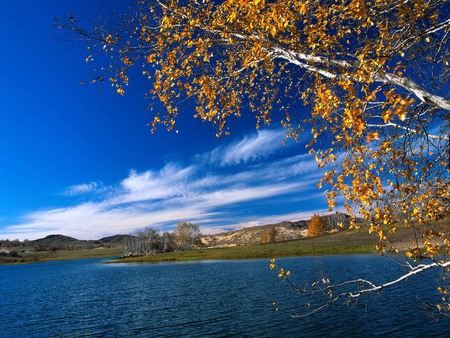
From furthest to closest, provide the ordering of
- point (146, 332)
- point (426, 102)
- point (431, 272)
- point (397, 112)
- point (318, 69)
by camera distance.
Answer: point (431, 272) → point (146, 332) → point (318, 69) → point (426, 102) → point (397, 112)

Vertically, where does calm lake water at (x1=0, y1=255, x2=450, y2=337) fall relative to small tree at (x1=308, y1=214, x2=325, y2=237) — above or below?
below

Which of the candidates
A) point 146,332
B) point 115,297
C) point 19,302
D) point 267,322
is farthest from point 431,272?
point 19,302

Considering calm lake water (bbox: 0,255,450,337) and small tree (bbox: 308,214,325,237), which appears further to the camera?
small tree (bbox: 308,214,325,237)

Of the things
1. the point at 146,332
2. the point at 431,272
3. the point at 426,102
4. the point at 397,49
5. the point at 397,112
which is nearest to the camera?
the point at 397,112

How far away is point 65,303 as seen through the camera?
147ft

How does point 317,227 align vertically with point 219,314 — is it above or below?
above

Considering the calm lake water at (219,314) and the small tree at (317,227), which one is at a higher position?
the small tree at (317,227)

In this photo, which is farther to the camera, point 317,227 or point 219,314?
point 317,227

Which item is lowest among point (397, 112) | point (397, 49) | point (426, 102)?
point (397, 112)

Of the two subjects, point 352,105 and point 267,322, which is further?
point 267,322

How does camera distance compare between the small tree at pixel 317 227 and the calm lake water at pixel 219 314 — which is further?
the small tree at pixel 317 227

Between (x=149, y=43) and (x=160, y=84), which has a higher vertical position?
(x=149, y=43)

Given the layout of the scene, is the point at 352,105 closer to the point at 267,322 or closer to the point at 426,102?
the point at 426,102

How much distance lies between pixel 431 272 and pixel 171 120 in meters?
45.7
